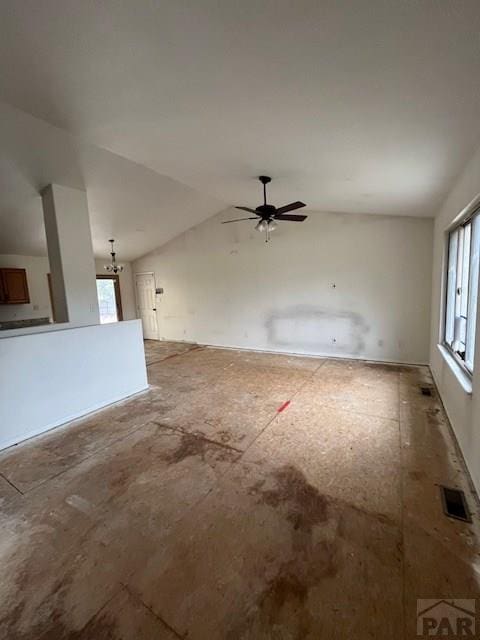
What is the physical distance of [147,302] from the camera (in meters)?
8.49

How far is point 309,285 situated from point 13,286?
20.5 ft

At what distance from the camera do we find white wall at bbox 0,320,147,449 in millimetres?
2832

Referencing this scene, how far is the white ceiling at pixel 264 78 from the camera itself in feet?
3.97

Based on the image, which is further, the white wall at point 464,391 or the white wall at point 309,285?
the white wall at point 309,285

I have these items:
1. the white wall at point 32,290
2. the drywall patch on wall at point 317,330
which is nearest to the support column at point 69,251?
the white wall at point 32,290

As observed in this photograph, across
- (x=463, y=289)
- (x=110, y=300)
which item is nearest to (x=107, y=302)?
(x=110, y=300)

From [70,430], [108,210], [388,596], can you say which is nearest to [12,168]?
[108,210]

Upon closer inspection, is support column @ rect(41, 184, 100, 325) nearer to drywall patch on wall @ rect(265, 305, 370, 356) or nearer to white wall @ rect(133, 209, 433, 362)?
white wall @ rect(133, 209, 433, 362)

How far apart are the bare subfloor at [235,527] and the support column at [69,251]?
1.60 meters

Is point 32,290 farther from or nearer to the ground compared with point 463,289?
farther from the ground

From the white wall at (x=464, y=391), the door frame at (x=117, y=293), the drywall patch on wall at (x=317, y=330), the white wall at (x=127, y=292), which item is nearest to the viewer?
the white wall at (x=464, y=391)

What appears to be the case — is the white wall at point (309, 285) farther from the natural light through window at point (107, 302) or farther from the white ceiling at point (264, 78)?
the white ceiling at point (264, 78)

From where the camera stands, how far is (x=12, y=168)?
322cm

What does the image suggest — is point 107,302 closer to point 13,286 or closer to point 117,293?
point 117,293
